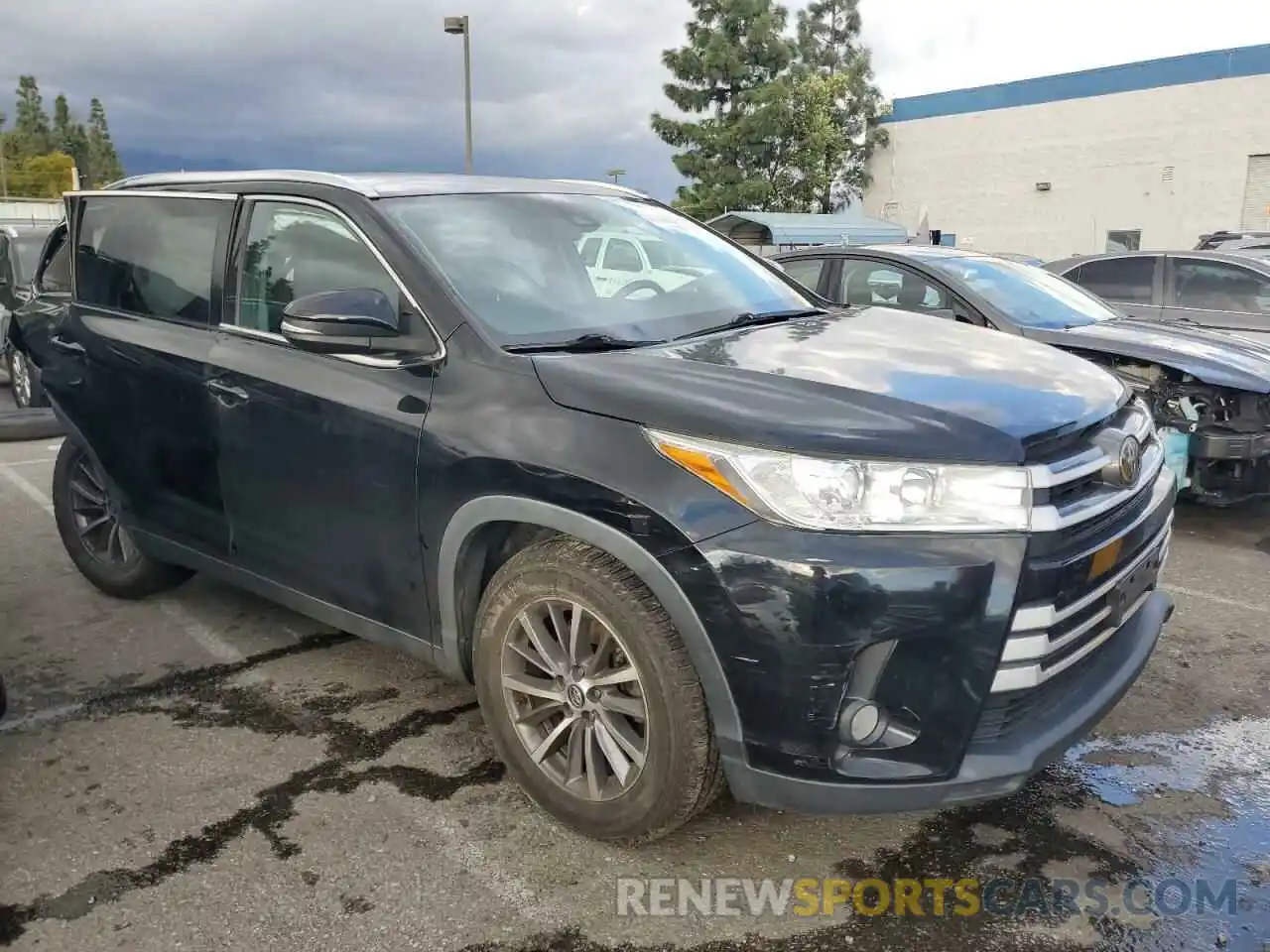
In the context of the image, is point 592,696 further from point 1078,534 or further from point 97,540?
point 97,540

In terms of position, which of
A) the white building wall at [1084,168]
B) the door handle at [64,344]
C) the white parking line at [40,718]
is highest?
the white building wall at [1084,168]

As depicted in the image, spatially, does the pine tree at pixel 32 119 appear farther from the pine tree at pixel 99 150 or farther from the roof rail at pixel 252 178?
the roof rail at pixel 252 178

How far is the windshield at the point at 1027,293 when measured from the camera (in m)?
6.46

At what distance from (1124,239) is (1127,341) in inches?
1076

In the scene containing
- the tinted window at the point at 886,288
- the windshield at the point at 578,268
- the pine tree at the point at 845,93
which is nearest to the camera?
the windshield at the point at 578,268

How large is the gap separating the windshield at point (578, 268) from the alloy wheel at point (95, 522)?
7.70 feet

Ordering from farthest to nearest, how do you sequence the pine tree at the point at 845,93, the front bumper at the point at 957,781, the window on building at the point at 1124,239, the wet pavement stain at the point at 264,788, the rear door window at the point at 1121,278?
the pine tree at the point at 845,93, the window on building at the point at 1124,239, the rear door window at the point at 1121,278, the wet pavement stain at the point at 264,788, the front bumper at the point at 957,781

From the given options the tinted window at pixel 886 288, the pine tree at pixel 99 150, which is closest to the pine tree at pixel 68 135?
the pine tree at pixel 99 150

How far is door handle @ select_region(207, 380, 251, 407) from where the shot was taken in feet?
11.6

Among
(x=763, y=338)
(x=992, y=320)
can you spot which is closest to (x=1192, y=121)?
(x=992, y=320)

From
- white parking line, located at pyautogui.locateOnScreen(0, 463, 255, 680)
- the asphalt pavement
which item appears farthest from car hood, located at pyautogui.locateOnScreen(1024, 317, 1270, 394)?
white parking line, located at pyautogui.locateOnScreen(0, 463, 255, 680)

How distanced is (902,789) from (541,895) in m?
0.96

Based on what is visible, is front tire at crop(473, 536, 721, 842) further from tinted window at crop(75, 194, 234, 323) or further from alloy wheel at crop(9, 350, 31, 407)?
alloy wheel at crop(9, 350, 31, 407)

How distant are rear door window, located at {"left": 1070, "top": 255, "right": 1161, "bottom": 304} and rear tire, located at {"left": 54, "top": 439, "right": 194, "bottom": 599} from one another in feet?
26.8
